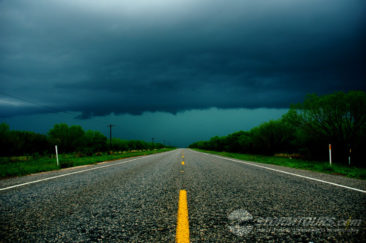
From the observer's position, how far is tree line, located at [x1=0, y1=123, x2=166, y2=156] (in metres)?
46.3

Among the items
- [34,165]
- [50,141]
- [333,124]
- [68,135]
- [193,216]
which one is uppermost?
[333,124]

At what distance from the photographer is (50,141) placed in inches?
2184

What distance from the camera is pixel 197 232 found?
6.51ft

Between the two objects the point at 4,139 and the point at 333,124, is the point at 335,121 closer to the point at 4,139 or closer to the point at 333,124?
the point at 333,124

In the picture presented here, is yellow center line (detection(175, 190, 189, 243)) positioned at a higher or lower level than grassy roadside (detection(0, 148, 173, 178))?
higher

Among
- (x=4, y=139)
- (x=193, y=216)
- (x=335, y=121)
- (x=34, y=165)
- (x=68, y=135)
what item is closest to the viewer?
(x=193, y=216)

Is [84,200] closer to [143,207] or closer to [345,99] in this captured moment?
[143,207]

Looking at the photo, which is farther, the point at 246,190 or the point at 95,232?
the point at 246,190

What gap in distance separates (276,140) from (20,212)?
57966 mm

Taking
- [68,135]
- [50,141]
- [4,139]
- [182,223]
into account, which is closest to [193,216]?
[182,223]

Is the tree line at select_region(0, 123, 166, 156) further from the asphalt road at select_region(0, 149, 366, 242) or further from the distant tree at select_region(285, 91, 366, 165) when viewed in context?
the distant tree at select_region(285, 91, 366, 165)

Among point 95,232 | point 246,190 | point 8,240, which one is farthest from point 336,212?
point 8,240

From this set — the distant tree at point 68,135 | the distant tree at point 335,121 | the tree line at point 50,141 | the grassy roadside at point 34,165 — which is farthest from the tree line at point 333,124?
the distant tree at point 68,135

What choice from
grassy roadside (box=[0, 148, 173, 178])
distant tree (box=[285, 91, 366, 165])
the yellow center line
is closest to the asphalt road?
the yellow center line
